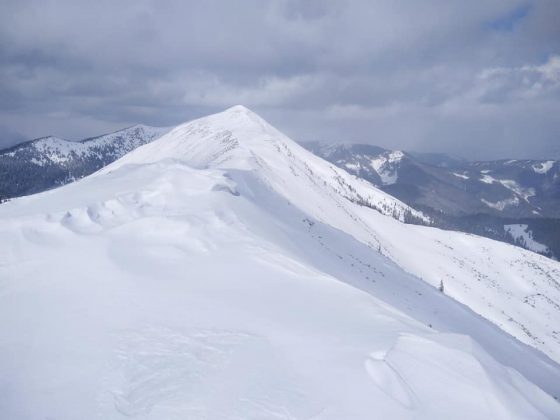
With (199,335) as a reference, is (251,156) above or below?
above

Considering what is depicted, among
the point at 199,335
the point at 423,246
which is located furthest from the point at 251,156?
the point at 199,335

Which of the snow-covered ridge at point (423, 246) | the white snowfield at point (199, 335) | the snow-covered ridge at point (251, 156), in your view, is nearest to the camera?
the white snowfield at point (199, 335)

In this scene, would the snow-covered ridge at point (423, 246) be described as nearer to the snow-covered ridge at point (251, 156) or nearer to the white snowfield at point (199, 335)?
the snow-covered ridge at point (251, 156)

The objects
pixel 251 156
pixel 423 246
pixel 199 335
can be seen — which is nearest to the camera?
pixel 199 335

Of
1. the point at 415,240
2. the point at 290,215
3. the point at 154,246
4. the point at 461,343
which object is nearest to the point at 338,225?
the point at 290,215

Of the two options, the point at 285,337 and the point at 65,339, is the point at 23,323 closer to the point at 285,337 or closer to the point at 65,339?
the point at 65,339

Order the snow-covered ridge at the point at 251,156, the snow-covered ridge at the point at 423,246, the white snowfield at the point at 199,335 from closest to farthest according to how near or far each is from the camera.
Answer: the white snowfield at the point at 199,335 < the snow-covered ridge at the point at 423,246 < the snow-covered ridge at the point at 251,156

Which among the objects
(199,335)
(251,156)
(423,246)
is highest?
(251,156)

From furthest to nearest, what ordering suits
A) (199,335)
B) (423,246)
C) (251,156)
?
(423,246) → (251,156) → (199,335)

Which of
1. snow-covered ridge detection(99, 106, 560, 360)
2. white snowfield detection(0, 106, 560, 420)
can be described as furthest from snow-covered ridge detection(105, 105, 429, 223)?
white snowfield detection(0, 106, 560, 420)

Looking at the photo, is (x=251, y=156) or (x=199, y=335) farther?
(x=251, y=156)

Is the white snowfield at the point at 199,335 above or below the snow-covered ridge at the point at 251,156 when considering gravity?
below

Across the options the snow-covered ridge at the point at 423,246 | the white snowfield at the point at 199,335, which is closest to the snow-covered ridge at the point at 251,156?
the snow-covered ridge at the point at 423,246

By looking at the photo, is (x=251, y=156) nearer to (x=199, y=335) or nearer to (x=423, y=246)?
(x=423, y=246)
